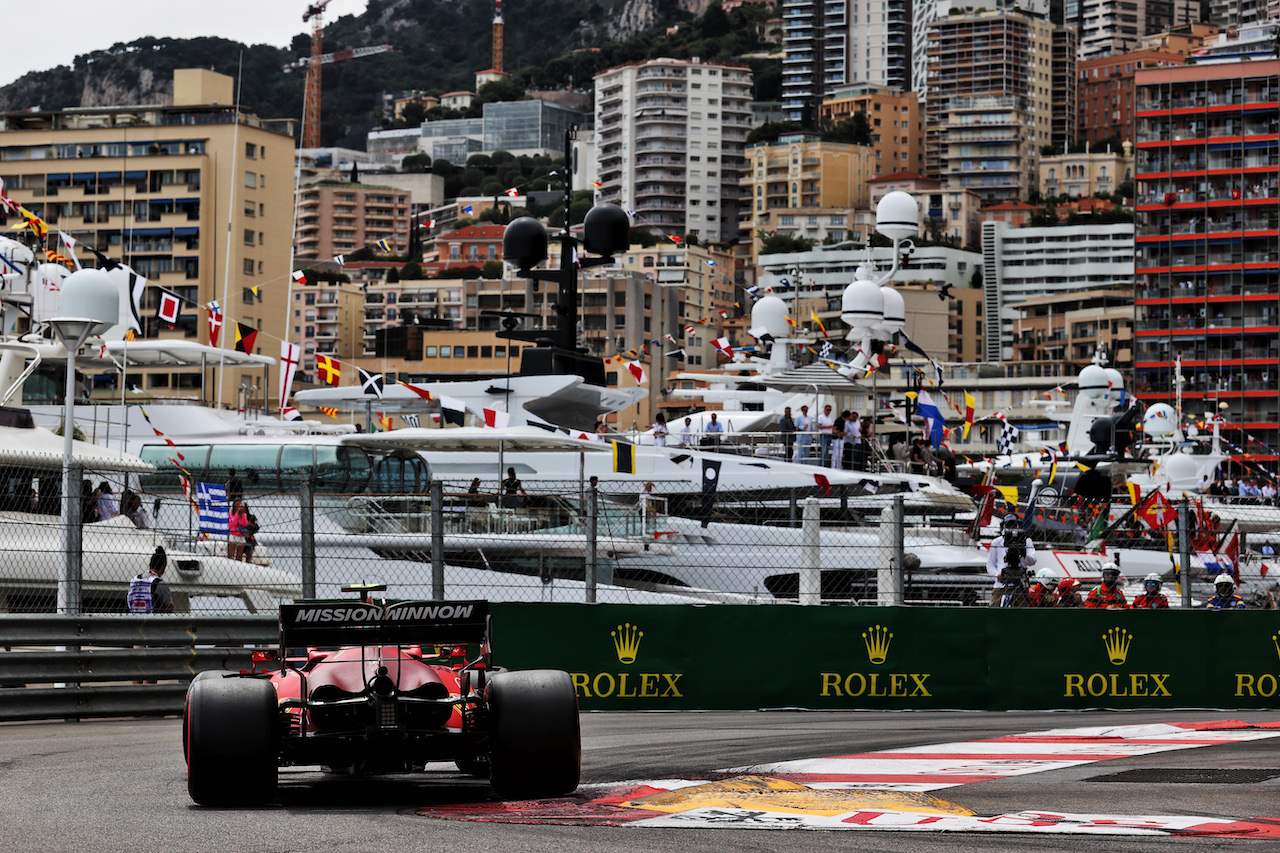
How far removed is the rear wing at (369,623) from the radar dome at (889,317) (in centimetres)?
2389

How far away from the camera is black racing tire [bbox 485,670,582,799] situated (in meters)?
8.23

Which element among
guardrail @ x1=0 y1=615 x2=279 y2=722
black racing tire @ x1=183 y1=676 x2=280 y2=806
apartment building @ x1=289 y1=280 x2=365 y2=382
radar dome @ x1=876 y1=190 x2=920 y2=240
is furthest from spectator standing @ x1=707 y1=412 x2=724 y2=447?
apartment building @ x1=289 y1=280 x2=365 y2=382

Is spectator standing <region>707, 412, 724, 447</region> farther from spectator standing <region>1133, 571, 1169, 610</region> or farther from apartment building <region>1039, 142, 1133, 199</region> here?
apartment building <region>1039, 142, 1133, 199</region>

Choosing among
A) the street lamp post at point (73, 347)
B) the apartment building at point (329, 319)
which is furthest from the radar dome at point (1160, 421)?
the apartment building at point (329, 319)

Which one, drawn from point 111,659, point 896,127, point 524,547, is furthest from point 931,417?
point 896,127

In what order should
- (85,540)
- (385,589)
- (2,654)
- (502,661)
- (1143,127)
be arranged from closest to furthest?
(385,589) → (2,654) → (502,661) → (85,540) → (1143,127)

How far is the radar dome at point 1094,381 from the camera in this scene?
48.5 m

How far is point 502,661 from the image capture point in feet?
49.3

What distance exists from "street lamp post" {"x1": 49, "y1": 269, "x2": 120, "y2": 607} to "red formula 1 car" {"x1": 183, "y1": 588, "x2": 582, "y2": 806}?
5.49m

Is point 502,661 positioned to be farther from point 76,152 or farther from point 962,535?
point 76,152

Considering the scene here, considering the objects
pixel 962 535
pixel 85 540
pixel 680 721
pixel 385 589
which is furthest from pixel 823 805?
pixel 962 535

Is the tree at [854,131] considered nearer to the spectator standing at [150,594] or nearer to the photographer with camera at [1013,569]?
the photographer with camera at [1013,569]

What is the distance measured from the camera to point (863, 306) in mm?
31094

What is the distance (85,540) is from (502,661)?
6257 millimetres
